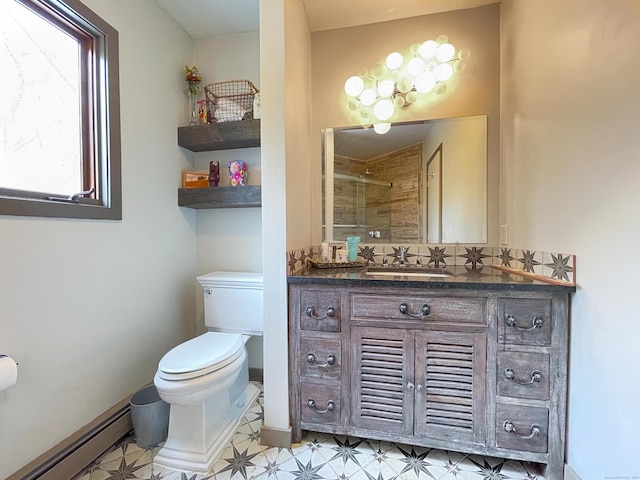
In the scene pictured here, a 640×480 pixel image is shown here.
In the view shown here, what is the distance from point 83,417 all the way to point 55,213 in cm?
99

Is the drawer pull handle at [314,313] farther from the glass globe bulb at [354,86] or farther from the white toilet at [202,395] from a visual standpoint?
the glass globe bulb at [354,86]

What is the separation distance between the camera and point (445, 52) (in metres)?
1.71

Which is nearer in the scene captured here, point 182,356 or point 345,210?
point 182,356

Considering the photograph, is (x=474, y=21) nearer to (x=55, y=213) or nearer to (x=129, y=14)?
(x=129, y=14)

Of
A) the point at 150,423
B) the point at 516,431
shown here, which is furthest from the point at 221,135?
the point at 516,431

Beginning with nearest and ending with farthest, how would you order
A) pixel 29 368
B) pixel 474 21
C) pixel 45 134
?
1. pixel 29 368
2. pixel 45 134
3. pixel 474 21

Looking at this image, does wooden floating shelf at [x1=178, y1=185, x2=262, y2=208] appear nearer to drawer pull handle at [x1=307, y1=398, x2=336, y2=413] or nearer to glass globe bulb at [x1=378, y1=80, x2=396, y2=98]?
glass globe bulb at [x1=378, y1=80, x2=396, y2=98]

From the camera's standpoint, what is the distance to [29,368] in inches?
46.1

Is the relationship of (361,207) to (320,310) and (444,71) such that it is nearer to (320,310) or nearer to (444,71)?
(320,310)

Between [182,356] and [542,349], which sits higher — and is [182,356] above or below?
below

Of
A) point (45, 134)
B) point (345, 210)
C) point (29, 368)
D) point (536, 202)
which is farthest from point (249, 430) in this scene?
point (536, 202)

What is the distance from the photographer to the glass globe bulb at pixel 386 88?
1.83m

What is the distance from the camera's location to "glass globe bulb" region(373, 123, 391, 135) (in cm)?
190

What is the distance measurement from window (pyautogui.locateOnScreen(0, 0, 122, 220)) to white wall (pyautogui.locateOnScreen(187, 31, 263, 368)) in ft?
2.20
